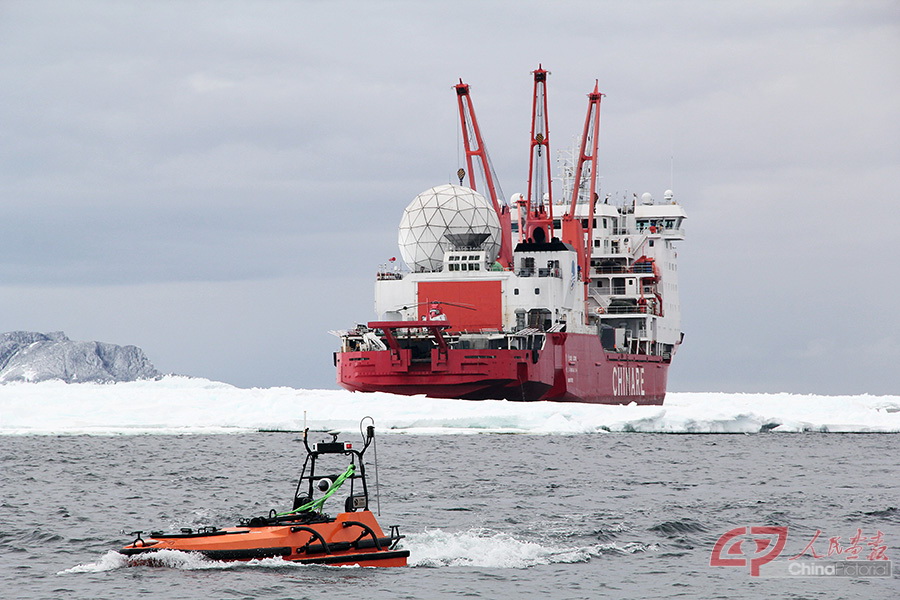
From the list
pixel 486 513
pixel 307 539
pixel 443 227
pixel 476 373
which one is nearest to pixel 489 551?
pixel 307 539

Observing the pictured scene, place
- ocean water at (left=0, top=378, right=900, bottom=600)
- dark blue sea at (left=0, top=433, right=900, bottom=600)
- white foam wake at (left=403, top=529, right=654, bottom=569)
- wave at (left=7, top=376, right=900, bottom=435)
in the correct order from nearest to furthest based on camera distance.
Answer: dark blue sea at (left=0, top=433, right=900, bottom=600), ocean water at (left=0, top=378, right=900, bottom=600), white foam wake at (left=403, top=529, right=654, bottom=569), wave at (left=7, top=376, right=900, bottom=435)

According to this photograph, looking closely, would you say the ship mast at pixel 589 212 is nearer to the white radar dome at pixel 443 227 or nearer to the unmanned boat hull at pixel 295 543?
the white radar dome at pixel 443 227

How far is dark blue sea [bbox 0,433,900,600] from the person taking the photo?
17281 mm

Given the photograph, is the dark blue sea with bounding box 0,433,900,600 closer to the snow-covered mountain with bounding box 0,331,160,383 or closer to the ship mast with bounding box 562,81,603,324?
the ship mast with bounding box 562,81,603,324

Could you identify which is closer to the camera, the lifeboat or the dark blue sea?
the dark blue sea

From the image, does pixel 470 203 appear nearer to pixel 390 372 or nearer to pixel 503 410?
pixel 390 372

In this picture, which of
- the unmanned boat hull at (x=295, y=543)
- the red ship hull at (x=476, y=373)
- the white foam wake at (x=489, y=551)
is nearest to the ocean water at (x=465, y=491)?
the white foam wake at (x=489, y=551)

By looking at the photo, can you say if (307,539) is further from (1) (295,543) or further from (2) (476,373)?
(2) (476,373)

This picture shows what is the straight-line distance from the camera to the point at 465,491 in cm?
2773

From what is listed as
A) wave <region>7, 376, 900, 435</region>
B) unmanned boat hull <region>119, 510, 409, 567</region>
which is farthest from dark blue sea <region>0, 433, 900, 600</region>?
wave <region>7, 376, 900, 435</region>

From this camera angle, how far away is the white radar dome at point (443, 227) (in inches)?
2372

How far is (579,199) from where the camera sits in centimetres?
7762

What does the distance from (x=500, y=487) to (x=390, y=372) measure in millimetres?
26528

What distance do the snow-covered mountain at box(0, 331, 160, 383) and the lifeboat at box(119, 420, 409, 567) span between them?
97.0 meters
